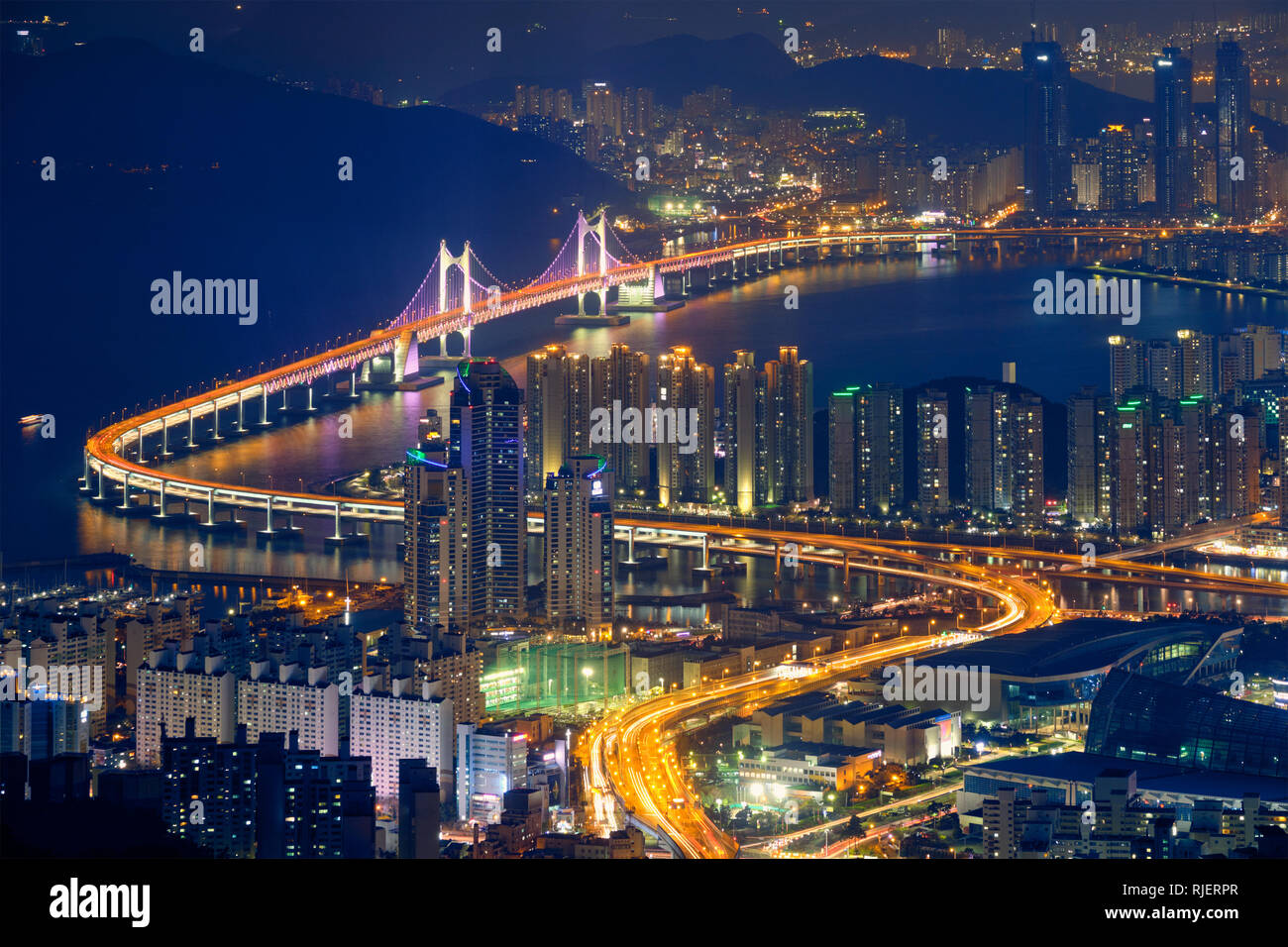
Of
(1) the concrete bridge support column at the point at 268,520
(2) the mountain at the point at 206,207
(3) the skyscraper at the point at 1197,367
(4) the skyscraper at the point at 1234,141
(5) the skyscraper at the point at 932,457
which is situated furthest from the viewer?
(4) the skyscraper at the point at 1234,141

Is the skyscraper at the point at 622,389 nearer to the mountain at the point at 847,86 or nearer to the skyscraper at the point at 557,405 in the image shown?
the skyscraper at the point at 557,405

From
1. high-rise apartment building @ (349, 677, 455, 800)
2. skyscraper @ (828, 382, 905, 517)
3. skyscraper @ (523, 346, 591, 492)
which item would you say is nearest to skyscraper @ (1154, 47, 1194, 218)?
skyscraper @ (828, 382, 905, 517)

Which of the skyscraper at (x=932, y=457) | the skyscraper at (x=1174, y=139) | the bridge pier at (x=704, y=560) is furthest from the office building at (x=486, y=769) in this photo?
the skyscraper at (x=1174, y=139)

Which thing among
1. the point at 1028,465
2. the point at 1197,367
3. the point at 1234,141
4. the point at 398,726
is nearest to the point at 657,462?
the point at 1028,465

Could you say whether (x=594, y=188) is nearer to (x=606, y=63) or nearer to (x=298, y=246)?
(x=298, y=246)

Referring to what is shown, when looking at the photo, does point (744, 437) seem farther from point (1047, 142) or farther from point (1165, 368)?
point (1047, 142)

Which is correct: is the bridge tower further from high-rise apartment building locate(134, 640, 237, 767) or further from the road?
high-rise apartment building locate(134, 640, 237, 767)
